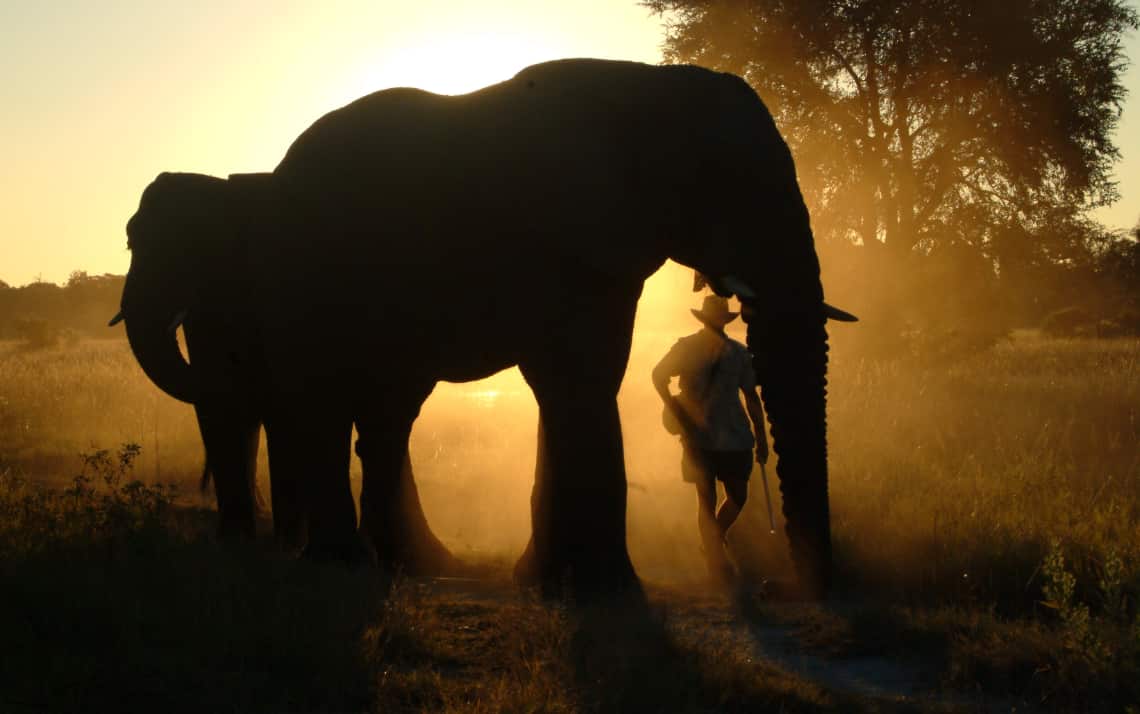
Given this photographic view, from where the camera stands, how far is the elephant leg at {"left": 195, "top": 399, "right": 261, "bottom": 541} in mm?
10094

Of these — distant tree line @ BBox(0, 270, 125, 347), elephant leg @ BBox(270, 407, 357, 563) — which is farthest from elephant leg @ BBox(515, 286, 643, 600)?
distant tree line @ BBox(0, 270, 125, 347)

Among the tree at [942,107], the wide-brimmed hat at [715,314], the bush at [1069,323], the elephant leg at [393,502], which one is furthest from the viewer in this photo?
the bush at [1069,323]

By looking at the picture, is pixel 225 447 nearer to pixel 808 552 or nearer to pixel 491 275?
pixel 491 275

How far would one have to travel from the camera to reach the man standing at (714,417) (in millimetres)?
8570

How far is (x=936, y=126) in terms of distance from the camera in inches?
796

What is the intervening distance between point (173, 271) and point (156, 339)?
58 centimetres

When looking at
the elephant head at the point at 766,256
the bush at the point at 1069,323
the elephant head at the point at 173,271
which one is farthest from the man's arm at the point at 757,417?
the bush at the point at 1069,323

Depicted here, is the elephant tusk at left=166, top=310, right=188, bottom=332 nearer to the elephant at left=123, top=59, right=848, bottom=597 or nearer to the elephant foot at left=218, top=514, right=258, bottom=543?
the elephant foot at left=218, top=514, right=258, bottom=543

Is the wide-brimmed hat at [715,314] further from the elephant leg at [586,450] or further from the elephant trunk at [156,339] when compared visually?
the elephant trunk at [156,339]

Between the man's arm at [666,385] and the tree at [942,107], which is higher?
the tree at [942,107]

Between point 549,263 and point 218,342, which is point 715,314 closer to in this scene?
point 549,263

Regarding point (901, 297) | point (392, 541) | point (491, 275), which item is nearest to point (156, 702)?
point (491, 275)

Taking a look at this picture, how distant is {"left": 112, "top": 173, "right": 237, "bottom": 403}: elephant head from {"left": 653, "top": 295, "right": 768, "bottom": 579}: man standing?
12.8ft

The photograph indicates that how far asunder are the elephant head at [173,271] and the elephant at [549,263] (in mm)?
1700
